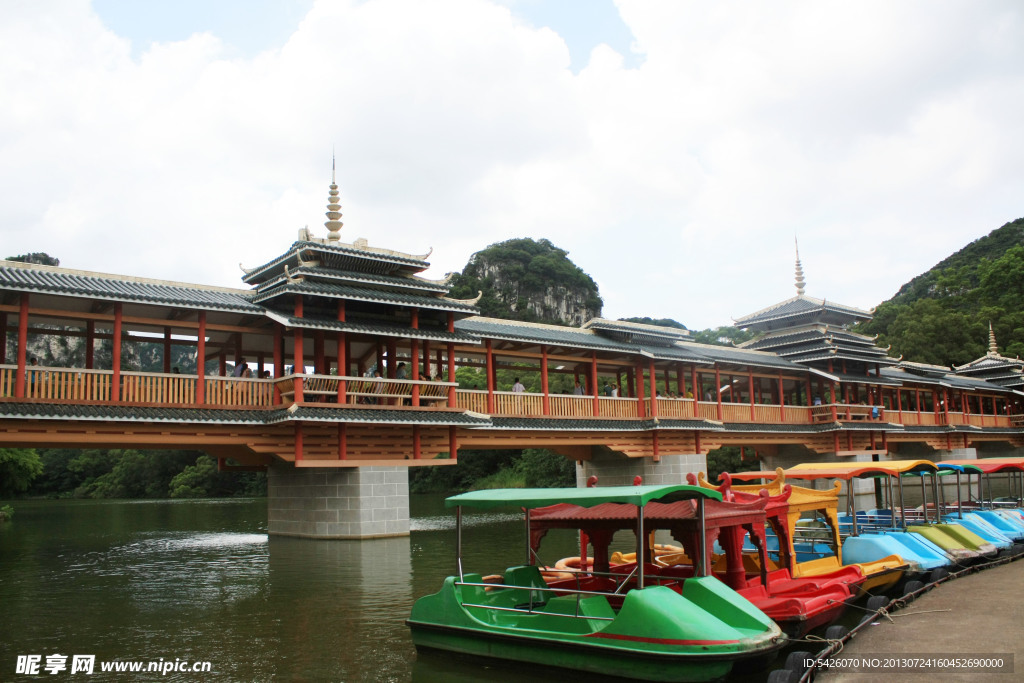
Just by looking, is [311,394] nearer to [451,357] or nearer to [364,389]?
[364,389]

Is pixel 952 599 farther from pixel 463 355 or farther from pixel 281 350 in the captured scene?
pixel 463 355

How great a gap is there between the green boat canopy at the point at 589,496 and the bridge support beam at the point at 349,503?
914 cm

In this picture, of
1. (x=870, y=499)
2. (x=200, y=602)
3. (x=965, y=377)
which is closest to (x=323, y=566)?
(x=200, y=602)

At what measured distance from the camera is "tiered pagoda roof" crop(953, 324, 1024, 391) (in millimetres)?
42000

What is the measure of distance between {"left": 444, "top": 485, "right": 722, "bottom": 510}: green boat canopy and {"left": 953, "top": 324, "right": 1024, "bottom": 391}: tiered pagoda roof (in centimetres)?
4165

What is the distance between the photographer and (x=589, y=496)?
809cm

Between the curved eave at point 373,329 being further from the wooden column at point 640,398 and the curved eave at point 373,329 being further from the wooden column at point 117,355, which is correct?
the wooden column at point 640,398

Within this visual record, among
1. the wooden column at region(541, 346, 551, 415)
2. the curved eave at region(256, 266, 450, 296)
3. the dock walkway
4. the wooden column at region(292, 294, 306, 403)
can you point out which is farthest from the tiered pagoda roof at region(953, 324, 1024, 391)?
the wooden column at region(292, 294, 306, 403)

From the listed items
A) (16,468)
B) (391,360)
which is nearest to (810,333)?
(391,360)

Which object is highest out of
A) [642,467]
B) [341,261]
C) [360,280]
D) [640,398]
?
[341,261]

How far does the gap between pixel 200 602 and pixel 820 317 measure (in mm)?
29116

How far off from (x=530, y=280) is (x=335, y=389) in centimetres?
4610

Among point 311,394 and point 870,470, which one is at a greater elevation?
point 311,394

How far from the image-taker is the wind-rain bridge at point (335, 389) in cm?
1548
